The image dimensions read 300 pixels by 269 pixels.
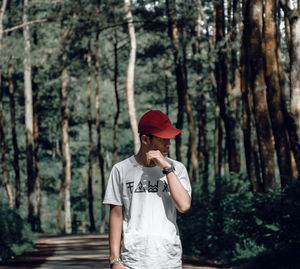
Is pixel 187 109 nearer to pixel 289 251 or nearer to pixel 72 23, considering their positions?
pixel 72 23

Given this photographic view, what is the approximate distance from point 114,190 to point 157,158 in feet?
1.19

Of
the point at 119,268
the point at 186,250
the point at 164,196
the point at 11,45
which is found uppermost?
the point at 11,45

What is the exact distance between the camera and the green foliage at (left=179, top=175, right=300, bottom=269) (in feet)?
50.9

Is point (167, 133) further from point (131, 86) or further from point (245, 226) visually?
point (131, 86)

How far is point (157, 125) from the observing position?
547 centimetres

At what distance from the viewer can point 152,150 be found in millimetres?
5531

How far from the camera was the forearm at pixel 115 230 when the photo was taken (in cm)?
552

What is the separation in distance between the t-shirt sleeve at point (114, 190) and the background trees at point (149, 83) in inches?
395

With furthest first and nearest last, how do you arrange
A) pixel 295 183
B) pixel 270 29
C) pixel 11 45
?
1. pixel 11 45
2. pixel 270 29
3. pixel 295 183

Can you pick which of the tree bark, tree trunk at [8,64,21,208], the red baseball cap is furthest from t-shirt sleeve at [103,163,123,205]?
tree trunk at [8,64,21,208]

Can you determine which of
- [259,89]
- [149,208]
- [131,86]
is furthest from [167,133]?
[131,86]

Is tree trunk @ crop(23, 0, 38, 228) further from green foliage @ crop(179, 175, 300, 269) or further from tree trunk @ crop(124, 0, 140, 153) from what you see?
green foliage @ crop(179, 175, 300, 269)

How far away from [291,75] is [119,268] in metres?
12.3

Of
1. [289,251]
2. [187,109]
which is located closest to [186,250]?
[289,251]
